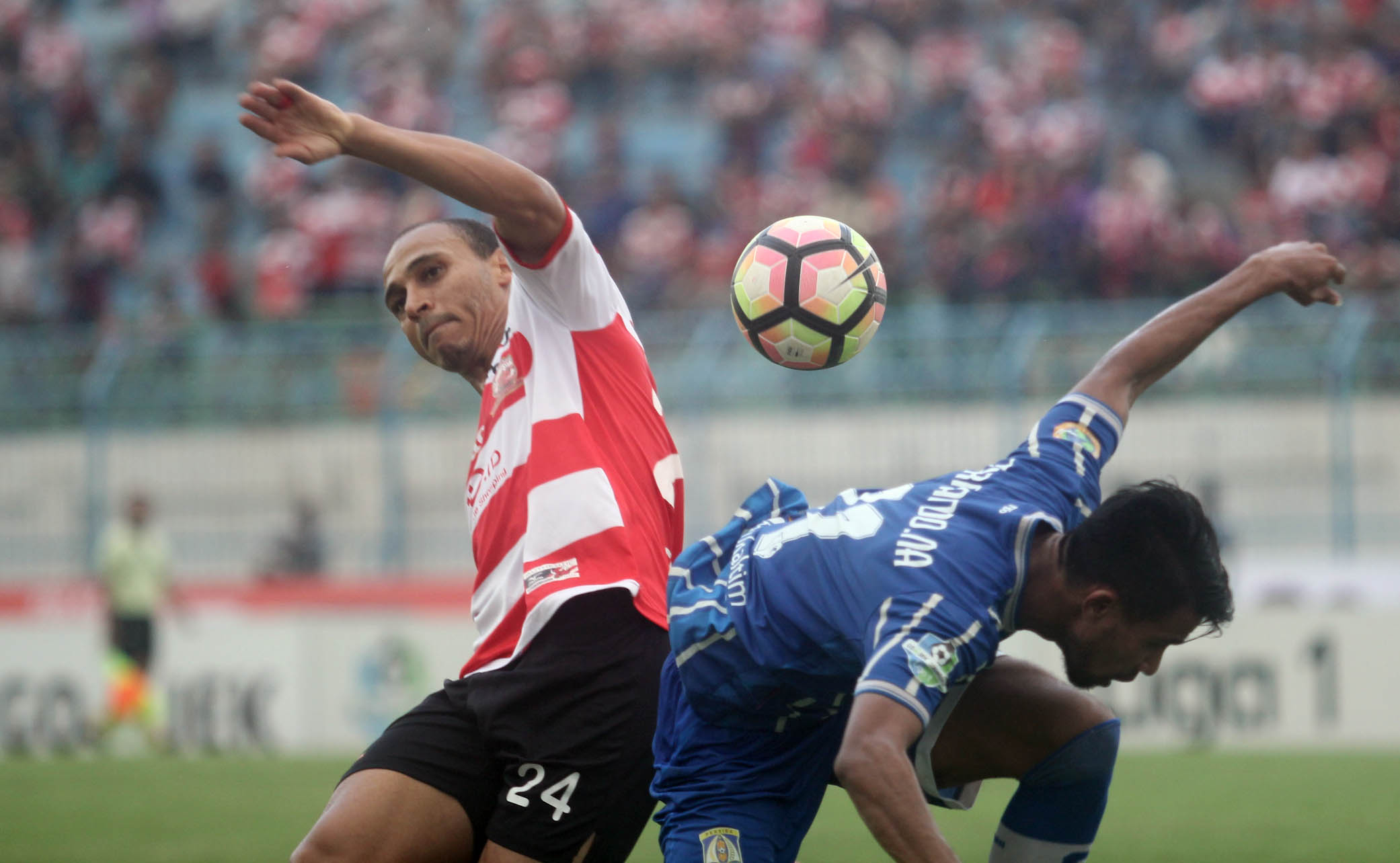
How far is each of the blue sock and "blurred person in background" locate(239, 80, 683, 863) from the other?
3.17 feet

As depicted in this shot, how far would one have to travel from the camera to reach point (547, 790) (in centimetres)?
421

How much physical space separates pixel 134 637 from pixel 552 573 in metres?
10.7

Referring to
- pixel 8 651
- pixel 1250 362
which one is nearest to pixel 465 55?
pixel 8 651

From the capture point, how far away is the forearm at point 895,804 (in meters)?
3.23

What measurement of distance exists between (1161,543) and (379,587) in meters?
10.6

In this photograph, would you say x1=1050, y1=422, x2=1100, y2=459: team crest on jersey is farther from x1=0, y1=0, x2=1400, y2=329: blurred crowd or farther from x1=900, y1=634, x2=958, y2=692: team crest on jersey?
x1=0, y1=0, x2=1400, y2=329: blurred crowd

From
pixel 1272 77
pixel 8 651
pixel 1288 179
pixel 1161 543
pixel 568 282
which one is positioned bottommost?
pixel 8 651

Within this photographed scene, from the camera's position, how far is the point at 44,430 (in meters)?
13.9

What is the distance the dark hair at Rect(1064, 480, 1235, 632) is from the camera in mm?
3496

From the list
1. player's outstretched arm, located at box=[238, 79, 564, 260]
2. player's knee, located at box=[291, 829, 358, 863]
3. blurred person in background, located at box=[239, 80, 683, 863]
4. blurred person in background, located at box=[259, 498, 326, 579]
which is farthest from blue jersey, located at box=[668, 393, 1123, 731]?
blurred person in background, located at box=[259, 498, 326, 579]

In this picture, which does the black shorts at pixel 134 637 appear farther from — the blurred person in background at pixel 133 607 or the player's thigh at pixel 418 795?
the player's thigh at pixel 418 795

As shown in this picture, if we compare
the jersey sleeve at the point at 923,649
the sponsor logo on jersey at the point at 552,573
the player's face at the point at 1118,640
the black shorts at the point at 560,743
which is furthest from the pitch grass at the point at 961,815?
the jersey sleeve at the point at 923,649

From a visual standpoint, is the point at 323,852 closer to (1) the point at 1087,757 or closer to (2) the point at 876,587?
(2) the point at 876,587

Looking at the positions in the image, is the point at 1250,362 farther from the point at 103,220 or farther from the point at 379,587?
the point at 103,220
